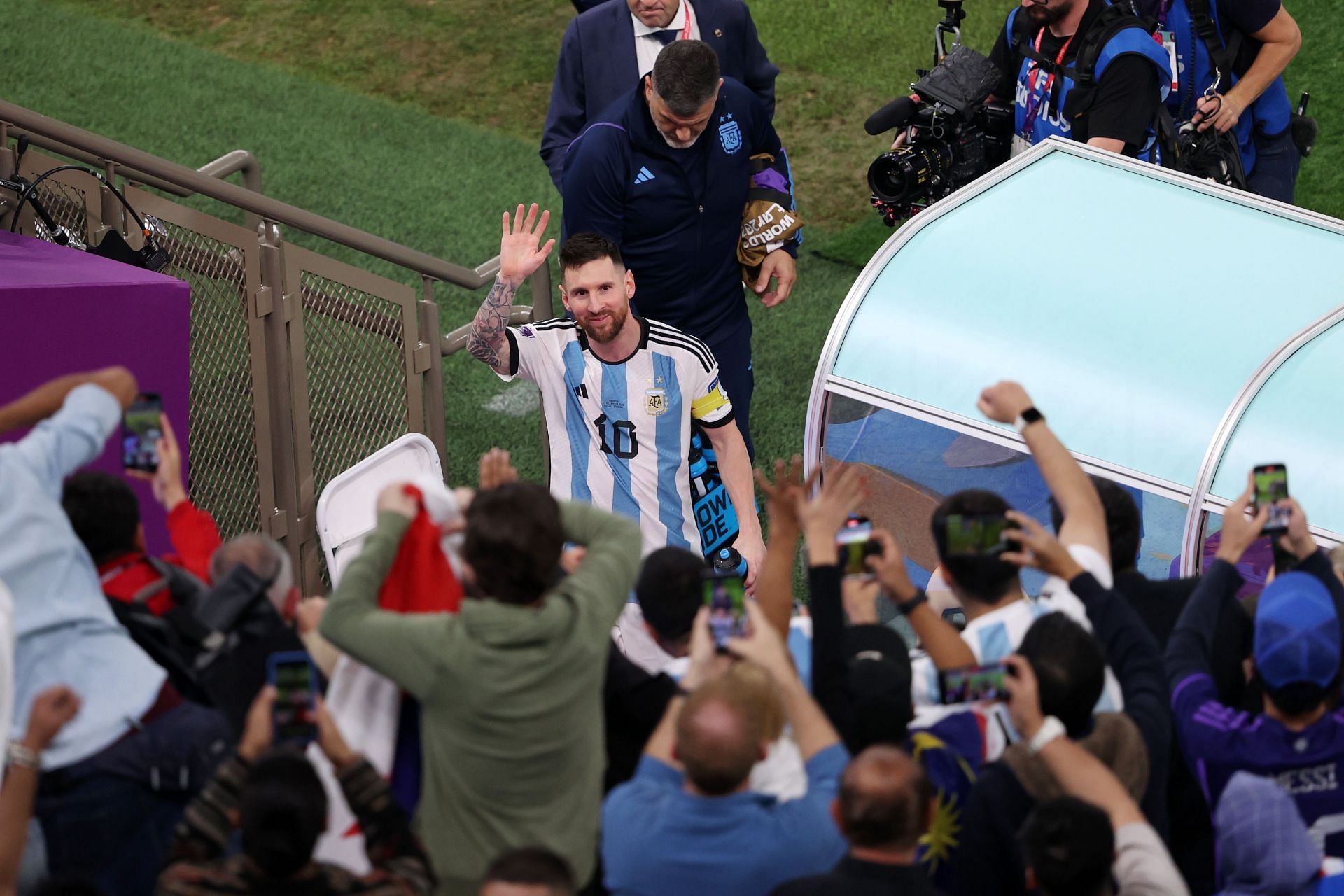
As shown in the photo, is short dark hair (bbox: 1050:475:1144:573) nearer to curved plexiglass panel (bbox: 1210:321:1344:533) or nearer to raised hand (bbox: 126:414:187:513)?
curved plexiglass panel (bbox: 1210:321:1344:533)

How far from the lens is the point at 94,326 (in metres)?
4.43

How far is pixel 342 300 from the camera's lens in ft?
16.8

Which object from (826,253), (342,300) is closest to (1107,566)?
(342,300)

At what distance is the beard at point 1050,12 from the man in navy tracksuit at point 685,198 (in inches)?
38.3

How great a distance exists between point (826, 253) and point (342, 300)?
139 inches

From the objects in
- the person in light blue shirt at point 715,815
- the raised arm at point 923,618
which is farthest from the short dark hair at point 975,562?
the person in light blue shirt at point 715,815

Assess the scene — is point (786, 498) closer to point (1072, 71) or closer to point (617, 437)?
point (617, 437)

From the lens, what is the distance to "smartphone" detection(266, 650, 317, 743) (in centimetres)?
264

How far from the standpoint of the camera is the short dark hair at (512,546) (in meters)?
2.65

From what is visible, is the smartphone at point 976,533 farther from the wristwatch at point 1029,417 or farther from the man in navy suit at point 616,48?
the man in navy suit at point 616,48

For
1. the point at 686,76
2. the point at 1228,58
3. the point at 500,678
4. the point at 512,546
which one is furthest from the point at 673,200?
the point at 500,678

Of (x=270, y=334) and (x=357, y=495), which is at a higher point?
(x=270, y=334)

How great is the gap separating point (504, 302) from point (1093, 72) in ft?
7.15

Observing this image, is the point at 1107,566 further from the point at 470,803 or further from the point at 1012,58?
the point at 1012,58
